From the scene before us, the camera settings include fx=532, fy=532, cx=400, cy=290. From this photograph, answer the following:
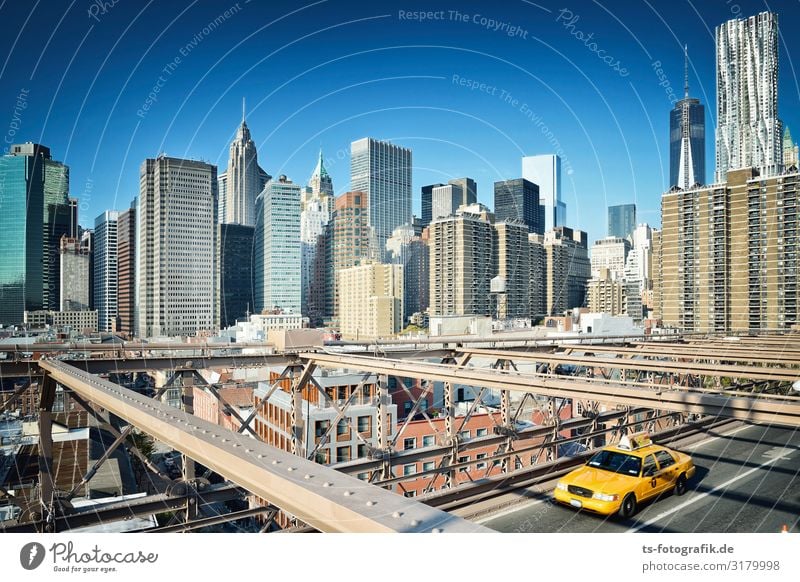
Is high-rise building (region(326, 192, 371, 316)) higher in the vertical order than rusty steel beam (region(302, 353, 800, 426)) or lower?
higher

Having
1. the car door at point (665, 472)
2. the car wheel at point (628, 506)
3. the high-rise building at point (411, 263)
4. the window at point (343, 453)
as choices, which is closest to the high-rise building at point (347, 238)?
the high-rise building at point (411, 263)

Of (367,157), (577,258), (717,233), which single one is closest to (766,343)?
(717,233)

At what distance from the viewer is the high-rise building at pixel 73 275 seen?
10.0 m

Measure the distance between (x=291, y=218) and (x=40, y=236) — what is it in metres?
4.85

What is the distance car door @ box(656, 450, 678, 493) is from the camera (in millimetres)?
4645

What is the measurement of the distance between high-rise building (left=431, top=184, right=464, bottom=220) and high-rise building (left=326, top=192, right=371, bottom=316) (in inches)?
Answer: 176

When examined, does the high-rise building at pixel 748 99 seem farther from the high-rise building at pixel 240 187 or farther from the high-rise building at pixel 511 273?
the high-rise building at pixel 511 273

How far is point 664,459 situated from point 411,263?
1824cm

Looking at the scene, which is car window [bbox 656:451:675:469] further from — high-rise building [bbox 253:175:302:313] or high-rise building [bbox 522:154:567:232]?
high-rise building [bbox 253:175:302:313]

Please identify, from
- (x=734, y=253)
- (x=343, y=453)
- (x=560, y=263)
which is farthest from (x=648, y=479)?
(x=560, y=263)

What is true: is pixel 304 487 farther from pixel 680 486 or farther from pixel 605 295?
pixel 605 295

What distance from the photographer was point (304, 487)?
1513 millimetres

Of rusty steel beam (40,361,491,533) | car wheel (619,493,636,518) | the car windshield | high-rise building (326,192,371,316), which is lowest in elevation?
car wheel (619,493,636,518)

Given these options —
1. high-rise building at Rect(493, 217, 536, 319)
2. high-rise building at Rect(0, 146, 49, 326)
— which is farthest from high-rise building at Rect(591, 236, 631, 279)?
high-rise building at Rect(0, 146, 49, 326)
